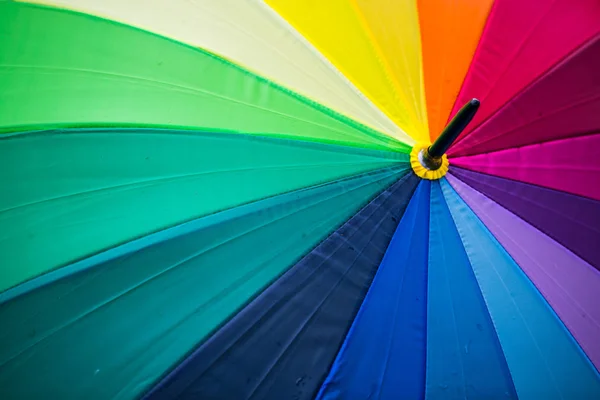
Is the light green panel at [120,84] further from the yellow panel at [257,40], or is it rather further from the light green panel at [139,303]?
the light green panel at [139,303]

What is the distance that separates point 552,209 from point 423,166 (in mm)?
503

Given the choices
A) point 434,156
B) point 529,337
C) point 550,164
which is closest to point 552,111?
point 550,164

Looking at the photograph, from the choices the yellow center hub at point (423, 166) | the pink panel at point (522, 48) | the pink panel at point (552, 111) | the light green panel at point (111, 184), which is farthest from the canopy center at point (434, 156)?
the light green panel at point (111, 184)

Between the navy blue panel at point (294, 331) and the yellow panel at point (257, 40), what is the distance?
0.38 metres

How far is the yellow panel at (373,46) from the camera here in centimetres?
136

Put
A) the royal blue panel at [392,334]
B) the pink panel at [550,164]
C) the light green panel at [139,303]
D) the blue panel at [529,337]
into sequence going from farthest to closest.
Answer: the pink panel at [550,164], the blue panel at [529,337], the royal blue panel at [392,334], the light green panel at [139,303]

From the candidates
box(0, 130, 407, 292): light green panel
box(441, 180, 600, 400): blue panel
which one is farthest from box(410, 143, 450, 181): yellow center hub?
box(0, 130, 407, 292): light green panel

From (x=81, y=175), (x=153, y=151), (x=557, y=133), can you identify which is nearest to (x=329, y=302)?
(x=153, y=151)

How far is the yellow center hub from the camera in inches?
53.5

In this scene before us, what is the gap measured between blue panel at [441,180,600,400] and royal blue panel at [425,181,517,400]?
36 millimetres

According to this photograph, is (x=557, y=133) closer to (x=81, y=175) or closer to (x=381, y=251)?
(x=381, y=251)

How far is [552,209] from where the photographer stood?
142 cm

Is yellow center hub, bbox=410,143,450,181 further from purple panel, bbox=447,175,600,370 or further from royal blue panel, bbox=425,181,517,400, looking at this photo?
royal blue panel, bbox=425,181,517,400

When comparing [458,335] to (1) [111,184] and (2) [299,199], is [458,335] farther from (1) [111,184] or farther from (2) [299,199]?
(1) [111,184]
